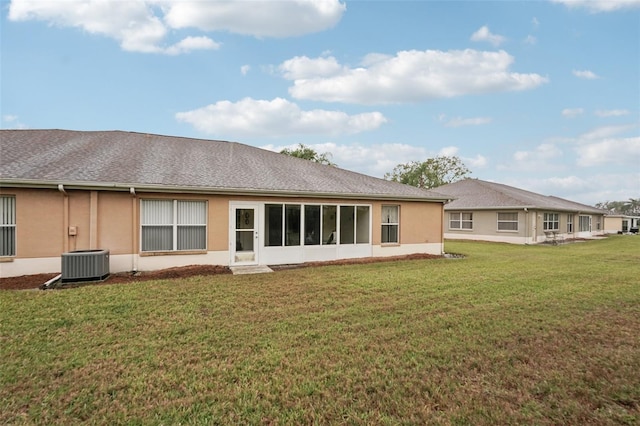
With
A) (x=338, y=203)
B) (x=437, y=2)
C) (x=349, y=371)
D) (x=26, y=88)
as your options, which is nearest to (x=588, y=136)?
(x=437, y=2)

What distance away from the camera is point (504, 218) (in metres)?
21.4

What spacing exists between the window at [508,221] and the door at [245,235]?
59.7 feet

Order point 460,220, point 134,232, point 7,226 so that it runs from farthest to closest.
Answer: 1. point 460,220
2. point 134,232
3. point 7,226

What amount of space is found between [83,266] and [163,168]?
151 inches

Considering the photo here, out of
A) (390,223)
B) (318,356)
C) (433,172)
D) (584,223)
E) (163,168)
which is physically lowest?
(318,356)

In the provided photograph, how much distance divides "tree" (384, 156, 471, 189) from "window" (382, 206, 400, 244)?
1314 inches

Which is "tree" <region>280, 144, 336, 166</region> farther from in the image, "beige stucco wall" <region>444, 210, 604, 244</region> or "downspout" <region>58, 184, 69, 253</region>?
"downspout" <region>58, 184, 69, 253</region>

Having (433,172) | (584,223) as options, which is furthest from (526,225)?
(433,172)

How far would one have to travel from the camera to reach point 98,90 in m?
15.1

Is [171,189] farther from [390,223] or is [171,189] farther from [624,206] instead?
[624,206]

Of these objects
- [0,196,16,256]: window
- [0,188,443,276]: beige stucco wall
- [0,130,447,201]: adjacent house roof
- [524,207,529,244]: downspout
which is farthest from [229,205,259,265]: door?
[524,207,529,244]: downspout

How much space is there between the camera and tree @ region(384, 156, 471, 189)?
4516 cm

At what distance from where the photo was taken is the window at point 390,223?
1273 cm

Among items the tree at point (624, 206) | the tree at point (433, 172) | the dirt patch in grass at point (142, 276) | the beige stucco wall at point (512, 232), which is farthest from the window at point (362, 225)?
the tree at point (624, 206)
